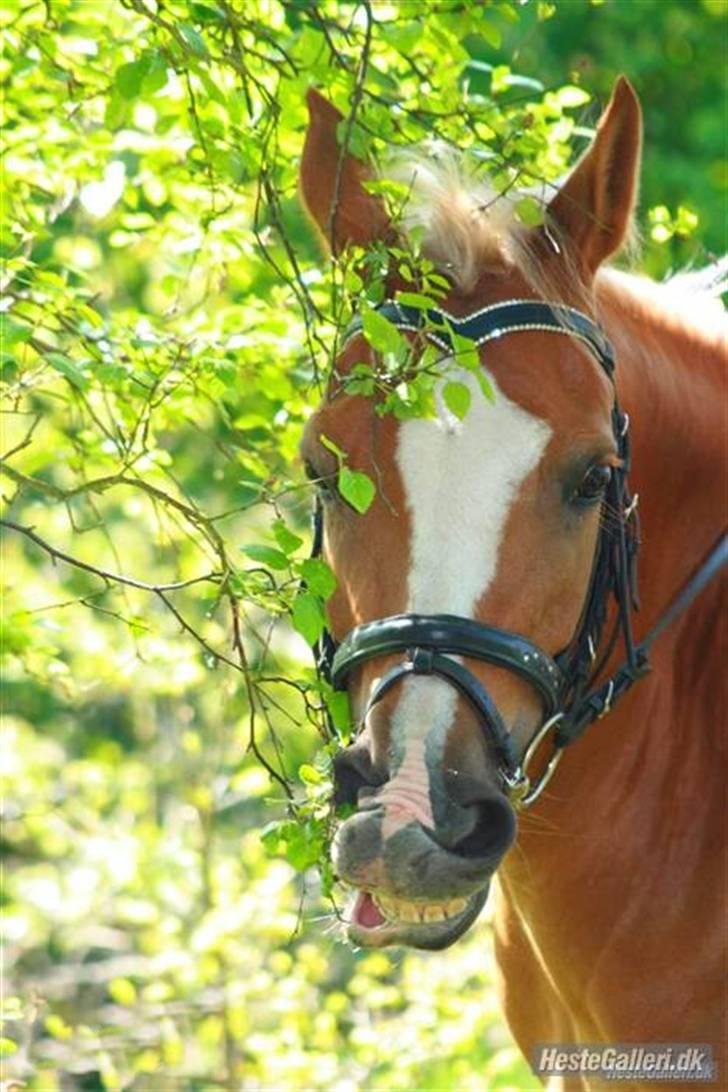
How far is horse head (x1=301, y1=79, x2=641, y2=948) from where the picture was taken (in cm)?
312

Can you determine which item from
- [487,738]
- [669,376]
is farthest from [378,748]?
[669,376]

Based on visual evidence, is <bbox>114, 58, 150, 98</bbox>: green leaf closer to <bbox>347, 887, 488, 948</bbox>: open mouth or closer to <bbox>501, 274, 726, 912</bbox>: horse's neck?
<bbox>501, 274, 726, 912</bbox>: horse's neck

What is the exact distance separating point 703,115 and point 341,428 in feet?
21.5

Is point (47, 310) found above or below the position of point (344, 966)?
below

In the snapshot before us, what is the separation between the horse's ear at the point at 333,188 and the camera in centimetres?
381

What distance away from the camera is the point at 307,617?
3.20 metres

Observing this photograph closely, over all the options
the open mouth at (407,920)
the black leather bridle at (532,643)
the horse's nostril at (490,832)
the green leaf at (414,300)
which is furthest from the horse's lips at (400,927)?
the green leaf at (414,300)

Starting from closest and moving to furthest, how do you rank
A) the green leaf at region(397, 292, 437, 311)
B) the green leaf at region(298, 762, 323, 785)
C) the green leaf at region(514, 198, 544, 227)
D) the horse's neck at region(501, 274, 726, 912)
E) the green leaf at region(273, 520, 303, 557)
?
the green leaf at region(397, 292, 437, 311) < the green leaf at region(273, 520, 303, 557) < the green leaf at region(298, 762, 323, 785) < the green leaf at region(514, 198, 544, 227) < the horse's neck at region(501, 274, 726, 912)

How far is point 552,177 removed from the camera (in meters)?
4.54

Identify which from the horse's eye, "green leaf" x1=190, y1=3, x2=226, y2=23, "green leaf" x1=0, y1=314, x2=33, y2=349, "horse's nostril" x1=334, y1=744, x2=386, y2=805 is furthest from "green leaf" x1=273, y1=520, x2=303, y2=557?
"green leaf" x1=190, y1=3, x2=226, y2=23

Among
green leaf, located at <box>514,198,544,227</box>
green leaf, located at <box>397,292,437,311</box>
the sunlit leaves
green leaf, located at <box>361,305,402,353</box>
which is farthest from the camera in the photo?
the sunlit leaves

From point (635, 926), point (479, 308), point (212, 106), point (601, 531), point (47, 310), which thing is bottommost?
point (635, 926)

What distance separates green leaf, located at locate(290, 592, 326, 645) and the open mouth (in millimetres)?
457

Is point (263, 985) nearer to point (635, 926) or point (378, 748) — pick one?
point (635, 926)
